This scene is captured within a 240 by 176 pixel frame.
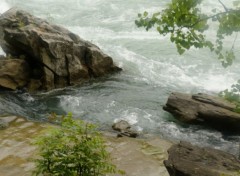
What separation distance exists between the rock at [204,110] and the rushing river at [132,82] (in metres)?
0.32

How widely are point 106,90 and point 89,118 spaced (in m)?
2.71

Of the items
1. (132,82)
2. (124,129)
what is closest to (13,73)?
(132,82)

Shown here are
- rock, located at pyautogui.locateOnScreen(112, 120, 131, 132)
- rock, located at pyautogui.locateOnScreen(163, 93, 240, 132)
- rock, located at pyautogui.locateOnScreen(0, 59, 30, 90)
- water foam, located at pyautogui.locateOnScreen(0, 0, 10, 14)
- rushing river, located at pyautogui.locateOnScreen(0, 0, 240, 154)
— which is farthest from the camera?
water foam, located at pyautogui.locateOnScreen(0, 0, 10, 14)

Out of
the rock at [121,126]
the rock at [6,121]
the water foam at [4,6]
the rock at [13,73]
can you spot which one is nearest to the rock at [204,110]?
the rock at [121,126]

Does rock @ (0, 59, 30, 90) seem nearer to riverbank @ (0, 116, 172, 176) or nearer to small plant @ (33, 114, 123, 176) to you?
riverbank @ (0, 116, 172, 176)

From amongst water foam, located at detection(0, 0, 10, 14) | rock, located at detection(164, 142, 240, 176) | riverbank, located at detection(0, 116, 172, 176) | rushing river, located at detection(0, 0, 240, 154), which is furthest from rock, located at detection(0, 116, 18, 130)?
water foam, located at detection(0, 0, 10, 14)

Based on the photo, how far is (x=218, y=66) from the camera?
1930 cm

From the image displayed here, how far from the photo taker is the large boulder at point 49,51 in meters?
14.8

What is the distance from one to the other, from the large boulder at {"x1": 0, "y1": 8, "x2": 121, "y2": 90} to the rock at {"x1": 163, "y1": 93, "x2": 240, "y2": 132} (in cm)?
453

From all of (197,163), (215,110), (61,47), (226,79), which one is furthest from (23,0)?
(197,163)

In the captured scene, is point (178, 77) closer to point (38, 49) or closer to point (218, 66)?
point (218, 66)

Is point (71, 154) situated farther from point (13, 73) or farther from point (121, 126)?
point (13, 73)

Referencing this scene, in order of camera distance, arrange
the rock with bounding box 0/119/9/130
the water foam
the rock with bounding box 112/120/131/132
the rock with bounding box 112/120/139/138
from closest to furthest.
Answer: the rock with bounding box 0/119/9/130, the rock with bounding box 112/120/139/138, the rock with bounding box 112/120/131/132, the water foam

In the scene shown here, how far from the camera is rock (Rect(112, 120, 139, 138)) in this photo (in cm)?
1119
